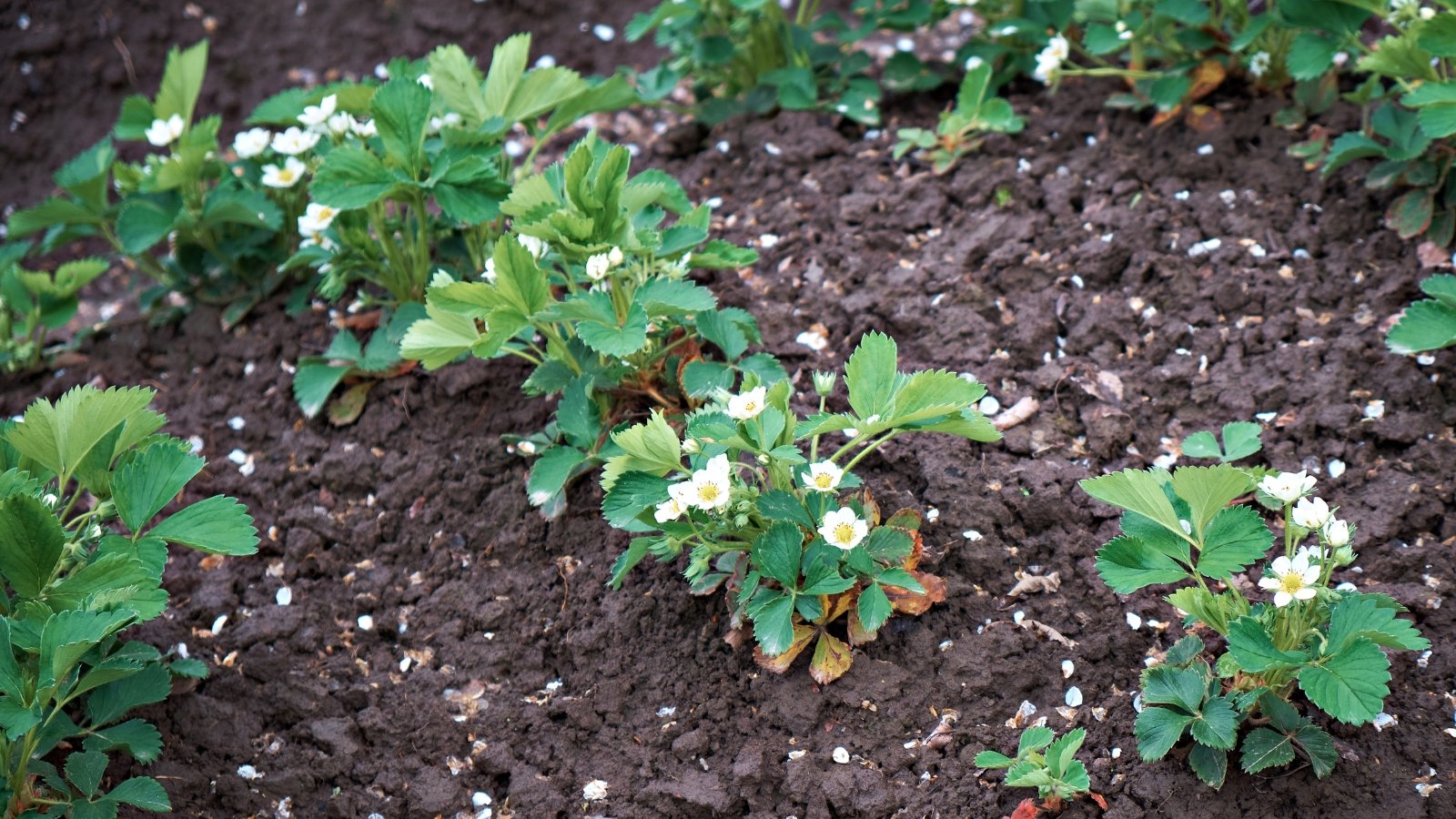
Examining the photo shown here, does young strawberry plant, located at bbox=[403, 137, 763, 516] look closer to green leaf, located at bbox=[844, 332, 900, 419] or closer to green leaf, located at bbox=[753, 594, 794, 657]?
green leaf, located at bbox=[844, 332, 900, 419]

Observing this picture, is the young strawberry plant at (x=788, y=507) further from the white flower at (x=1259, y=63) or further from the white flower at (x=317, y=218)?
the white flower at (x=1259, y=63)

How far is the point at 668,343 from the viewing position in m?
2.12

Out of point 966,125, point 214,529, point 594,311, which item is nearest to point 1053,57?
point 966,125

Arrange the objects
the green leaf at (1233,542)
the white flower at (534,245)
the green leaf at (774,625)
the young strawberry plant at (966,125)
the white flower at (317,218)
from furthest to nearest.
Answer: the young strawberry plant at (966,125), the white flower at (317,218), the white flower at (534,245), the green leaf at (774,625), the green leaf at (1233,542)

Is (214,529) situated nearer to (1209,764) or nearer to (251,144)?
(251,144)

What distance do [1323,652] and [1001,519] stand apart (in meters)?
0.53

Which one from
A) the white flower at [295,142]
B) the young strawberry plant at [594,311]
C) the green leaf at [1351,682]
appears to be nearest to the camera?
the green leaf at [1351,682]

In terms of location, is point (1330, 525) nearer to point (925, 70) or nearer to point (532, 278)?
point (532, 278)

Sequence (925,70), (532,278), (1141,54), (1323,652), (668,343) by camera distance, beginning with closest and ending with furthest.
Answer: (1323,652)
(532,278)
(668,343)
(1141,54)
(925,70)

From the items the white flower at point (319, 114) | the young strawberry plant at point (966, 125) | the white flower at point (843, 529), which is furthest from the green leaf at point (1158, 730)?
the white flower at point (319, 114)

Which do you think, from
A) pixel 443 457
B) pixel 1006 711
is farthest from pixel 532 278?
pixel 1006 711

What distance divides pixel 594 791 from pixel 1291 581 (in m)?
0.97

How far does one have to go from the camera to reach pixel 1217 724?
1543mm

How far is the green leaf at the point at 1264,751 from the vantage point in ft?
5.06
